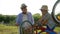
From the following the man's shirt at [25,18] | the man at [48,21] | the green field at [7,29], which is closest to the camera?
the man at [48,21]

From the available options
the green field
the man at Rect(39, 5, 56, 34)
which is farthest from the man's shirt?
the green field

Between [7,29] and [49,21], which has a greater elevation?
[49,21]

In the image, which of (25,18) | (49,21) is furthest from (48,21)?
(25,18)

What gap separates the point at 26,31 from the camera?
381cm

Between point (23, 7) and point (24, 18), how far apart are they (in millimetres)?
180

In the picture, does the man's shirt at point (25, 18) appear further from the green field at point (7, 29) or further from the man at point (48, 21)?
the green field at point (7, 29)

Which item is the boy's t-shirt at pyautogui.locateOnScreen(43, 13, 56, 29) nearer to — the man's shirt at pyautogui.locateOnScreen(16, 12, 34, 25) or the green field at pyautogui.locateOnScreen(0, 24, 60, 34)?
the man's shirt at pyautogui.locateOnScreen(16, 12, 34, 25)

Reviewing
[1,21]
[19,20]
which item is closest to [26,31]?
[19,20]

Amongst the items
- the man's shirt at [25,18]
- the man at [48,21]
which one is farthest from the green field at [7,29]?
the man at [48,21]

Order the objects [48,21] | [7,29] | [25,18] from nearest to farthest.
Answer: [48,21] → [25,18] → [7,29]

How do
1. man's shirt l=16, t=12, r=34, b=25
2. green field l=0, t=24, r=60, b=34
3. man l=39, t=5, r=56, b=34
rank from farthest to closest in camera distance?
green field l=0, t=24, r=60, b=34 < man's shirt l=16, t=12, r=34, b=25 < man l=39, t=5, r=56, b=34

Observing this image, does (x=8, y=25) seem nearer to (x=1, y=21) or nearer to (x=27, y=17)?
(x=1, y=21)

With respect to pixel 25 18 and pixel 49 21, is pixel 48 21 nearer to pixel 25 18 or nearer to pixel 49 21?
pixel 49 21

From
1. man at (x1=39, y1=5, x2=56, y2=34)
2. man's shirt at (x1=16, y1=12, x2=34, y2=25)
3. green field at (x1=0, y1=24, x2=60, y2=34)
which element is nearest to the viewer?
man at (x1=39, y1=5, x2=56, y2=34)
